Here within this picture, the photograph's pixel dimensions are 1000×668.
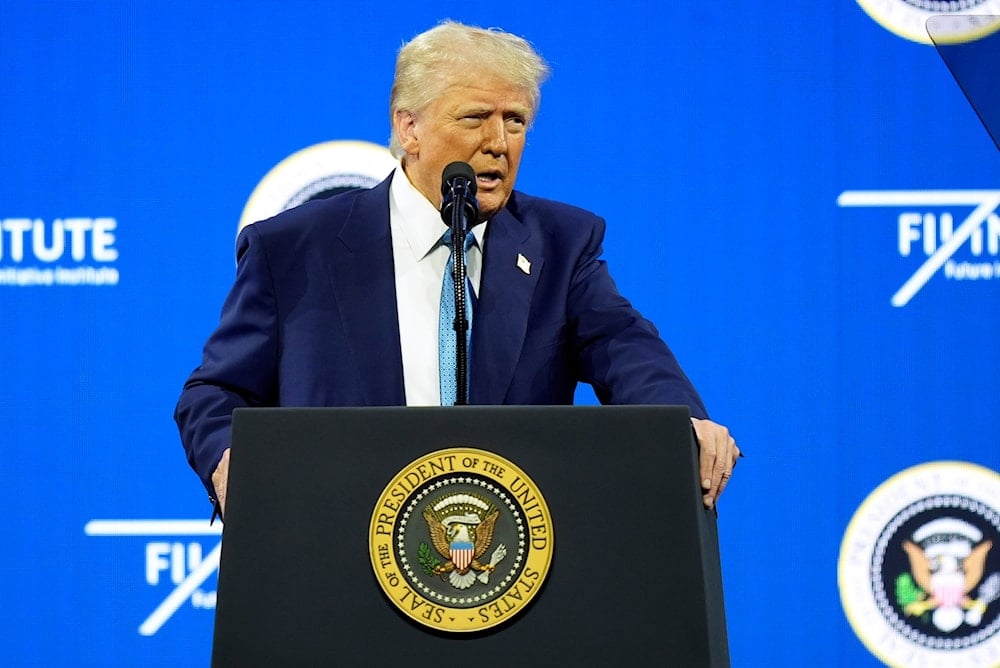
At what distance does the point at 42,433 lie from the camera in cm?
267

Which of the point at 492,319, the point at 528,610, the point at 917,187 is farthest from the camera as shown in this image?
the point at 917,187

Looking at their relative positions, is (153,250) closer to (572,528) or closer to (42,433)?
(42,433)

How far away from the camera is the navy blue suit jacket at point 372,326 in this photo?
1762 mm

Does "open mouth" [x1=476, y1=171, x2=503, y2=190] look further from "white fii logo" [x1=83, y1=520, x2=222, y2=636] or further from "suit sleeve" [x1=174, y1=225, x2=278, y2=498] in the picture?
"white fii logo" [x1=83, y1=520, x2=222, y2=636]

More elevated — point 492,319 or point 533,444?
point 492,319

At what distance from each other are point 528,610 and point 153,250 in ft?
5.69

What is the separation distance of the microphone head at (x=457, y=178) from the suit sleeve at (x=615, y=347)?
365 millimetres

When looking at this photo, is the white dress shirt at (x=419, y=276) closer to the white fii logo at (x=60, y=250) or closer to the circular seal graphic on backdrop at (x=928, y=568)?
the white fii logo at (x=60, y=250)

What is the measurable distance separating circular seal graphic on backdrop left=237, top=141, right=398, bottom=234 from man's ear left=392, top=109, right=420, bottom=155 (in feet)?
2.01

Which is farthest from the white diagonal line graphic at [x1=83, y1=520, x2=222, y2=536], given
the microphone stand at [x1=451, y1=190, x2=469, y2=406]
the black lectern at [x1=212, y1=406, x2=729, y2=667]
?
the black lectern at [x1=212, y1=406, x2=729, y2=667]

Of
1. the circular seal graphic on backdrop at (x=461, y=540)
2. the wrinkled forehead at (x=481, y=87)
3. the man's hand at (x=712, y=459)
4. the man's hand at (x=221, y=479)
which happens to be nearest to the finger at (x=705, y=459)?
the man's hand at (x=712, y=459)

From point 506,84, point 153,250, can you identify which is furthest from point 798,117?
point 153,250

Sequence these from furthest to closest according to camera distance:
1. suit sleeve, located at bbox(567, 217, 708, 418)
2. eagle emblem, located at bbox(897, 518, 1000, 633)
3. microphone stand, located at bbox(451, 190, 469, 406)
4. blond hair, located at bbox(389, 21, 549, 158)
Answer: eagle emblem, located at bbox(897, 518, 1000, 633), blond hair, located at bbox(389, 21, 549, 158), suit sleeve, located at bbox(567, 217, 708, 418), microphone stand, located at bbox(451, 190, 469, 406)

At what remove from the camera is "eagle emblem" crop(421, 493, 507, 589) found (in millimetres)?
1175
